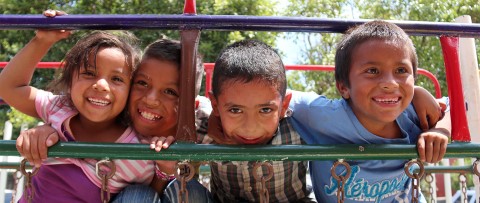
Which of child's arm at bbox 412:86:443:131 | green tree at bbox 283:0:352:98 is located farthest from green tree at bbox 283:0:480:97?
child's arm at bbox 412:86:443:131

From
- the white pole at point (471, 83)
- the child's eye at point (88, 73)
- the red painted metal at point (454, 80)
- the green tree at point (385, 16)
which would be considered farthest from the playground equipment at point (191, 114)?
the green tree at point (385, 16)

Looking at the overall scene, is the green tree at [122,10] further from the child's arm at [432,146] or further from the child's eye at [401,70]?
the child's arm at [432,146]

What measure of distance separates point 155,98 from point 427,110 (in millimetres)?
1041

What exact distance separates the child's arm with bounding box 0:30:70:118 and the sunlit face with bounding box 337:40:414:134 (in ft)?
3.34

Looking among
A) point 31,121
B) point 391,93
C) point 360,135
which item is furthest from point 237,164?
point 31,121

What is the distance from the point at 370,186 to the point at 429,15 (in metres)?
7.55

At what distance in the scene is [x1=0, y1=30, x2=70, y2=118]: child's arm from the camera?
5.58 feet

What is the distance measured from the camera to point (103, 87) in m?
1.87

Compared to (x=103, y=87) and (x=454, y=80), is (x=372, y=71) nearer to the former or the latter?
(x=454, y=80)

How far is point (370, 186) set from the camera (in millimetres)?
2045

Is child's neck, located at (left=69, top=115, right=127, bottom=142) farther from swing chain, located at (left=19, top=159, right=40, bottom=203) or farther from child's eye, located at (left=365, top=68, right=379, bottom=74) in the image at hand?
child's eye, located at (left=365, top=68, right=379, bottom=74)

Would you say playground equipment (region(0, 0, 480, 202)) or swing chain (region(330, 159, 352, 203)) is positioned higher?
playground equipment (region(0, 0, 480, 202))

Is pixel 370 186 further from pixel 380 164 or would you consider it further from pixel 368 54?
pixel 368 54

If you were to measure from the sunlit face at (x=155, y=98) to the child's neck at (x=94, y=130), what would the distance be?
0.09m
